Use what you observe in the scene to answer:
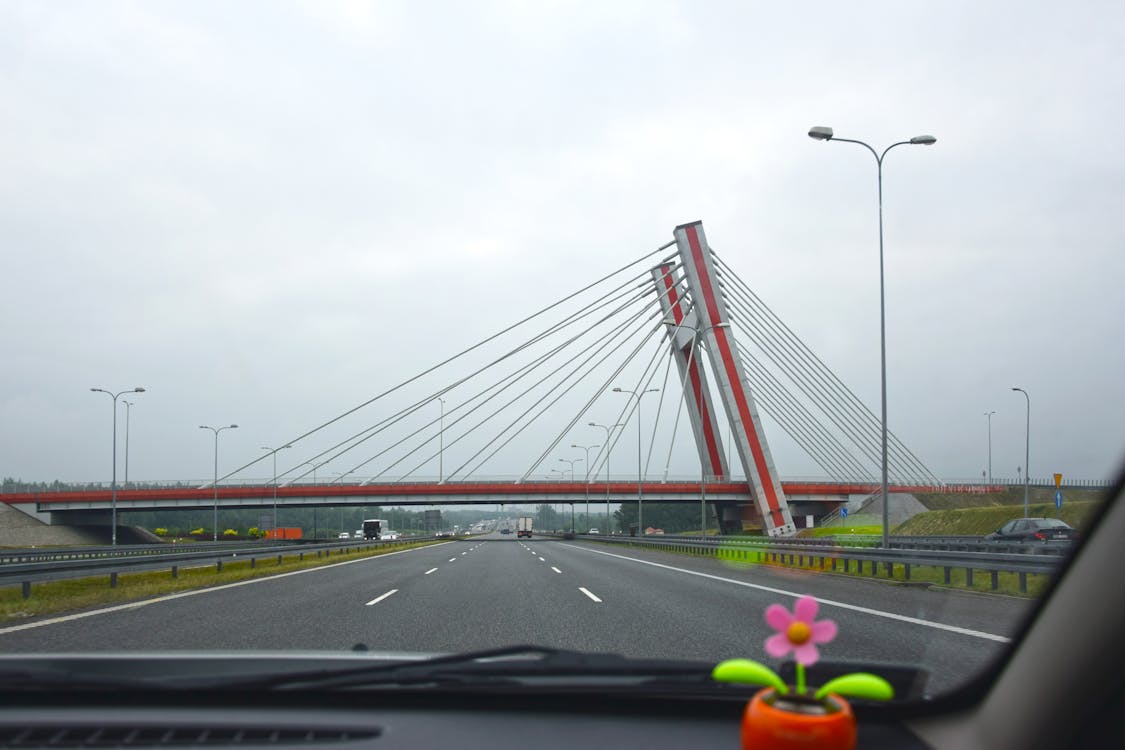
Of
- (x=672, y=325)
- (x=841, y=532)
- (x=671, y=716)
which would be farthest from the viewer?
(x=841, y=532)

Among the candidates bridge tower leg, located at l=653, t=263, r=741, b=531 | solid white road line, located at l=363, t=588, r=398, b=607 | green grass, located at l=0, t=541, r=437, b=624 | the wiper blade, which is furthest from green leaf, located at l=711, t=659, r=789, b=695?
bridge tower leg, located at l=653, t=263, r=741, b=531

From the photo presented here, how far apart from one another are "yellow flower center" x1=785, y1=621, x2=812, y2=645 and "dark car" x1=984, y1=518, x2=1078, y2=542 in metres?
22.8

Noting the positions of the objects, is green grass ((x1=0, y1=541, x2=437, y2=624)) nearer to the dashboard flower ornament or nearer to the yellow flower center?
the dashboard flower ornament

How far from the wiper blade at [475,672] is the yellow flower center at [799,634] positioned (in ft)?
4.45

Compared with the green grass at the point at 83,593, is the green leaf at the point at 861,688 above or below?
above

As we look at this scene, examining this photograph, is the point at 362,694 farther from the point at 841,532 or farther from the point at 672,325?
the point at 841,532

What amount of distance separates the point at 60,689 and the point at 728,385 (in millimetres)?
33802

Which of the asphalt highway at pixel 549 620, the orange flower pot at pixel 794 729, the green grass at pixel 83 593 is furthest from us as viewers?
the green grass at pixel 83 593

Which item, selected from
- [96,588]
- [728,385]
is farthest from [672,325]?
[96,588]

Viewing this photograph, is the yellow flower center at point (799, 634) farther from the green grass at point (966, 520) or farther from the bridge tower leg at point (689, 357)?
the bridge tower leg at point (689, 357)

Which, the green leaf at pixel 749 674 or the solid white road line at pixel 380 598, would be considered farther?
the solid white road line at pixel 380 598

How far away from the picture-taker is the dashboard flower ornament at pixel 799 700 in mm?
1826

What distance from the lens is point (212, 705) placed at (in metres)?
3.06

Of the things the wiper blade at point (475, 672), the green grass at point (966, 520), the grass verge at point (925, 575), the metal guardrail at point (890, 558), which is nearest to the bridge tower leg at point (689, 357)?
the metal guardrail at point (890, 558)
